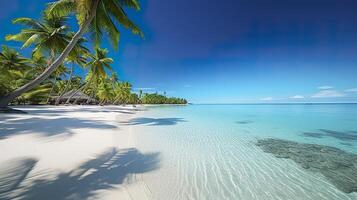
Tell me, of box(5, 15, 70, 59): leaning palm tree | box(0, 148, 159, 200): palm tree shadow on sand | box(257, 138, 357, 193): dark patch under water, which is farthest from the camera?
box(5, 15, 70, 59): leaning palm tree

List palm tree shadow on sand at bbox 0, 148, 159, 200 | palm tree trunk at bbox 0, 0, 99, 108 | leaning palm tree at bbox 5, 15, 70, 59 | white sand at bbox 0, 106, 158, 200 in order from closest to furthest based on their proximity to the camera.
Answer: palm tree shadow on sand at bbox 0, 148, 159, 200 < white sand at bbox 0, 106, 158, 200 < palm tree trunk at bbox 0, 0, 99, 108 < leaning palm tree at bbox 5, 15, 70, 59

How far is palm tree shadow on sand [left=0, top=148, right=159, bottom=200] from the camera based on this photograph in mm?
2600

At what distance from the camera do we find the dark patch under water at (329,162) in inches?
153

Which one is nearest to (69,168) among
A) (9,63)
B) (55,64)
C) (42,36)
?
(55,64)

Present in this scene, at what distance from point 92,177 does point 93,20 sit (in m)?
9.22

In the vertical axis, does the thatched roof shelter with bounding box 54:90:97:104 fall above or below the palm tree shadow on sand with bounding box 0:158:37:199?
above

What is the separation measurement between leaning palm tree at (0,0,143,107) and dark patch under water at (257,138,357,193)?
9.18 metres

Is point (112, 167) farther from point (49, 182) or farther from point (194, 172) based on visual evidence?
point (194, 172)

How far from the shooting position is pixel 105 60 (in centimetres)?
2155

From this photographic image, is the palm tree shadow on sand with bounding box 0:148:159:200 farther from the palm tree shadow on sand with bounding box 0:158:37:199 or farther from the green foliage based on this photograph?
the green foliage

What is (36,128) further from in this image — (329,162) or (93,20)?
(329,162)

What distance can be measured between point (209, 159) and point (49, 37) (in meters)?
13.8

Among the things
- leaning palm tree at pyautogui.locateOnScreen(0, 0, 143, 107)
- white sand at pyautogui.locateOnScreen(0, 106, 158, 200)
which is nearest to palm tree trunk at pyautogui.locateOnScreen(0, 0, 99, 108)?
leaning palm tree at pyautogui.locateOnScreen(0, 0, 143, 107)

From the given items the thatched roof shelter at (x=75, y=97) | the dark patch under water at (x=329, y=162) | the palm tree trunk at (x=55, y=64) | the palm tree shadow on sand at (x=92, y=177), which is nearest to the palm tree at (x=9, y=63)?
the palm tree trunk at (x=55, y=64)
